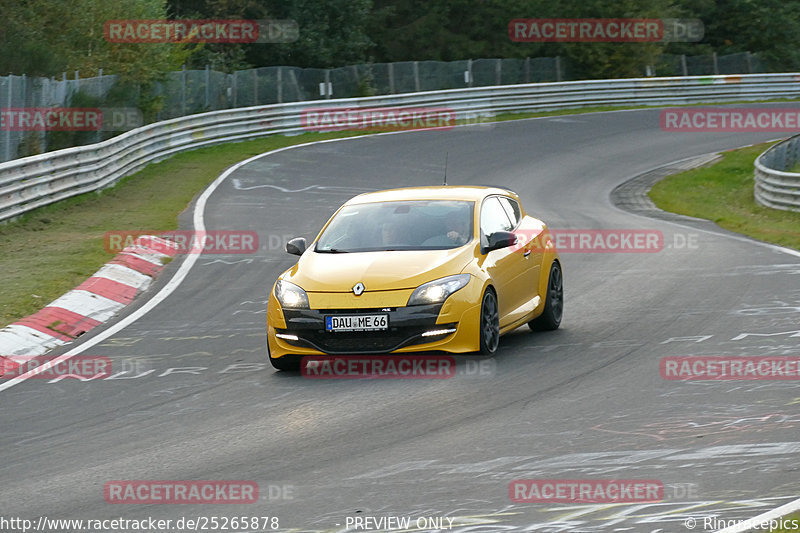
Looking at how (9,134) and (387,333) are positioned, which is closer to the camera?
(387,333)

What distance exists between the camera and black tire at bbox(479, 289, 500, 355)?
35.7ft

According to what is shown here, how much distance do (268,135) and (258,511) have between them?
33.5 m

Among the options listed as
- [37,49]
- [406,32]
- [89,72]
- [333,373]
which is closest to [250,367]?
[333,373]

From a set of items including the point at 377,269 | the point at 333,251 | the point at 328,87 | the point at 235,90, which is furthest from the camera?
the point at 328,87

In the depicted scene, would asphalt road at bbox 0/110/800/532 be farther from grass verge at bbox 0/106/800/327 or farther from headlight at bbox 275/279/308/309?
grass verge at bbox 0/106/800/327

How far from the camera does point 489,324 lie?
1105 centimetres

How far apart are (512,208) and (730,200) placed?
56.8ft

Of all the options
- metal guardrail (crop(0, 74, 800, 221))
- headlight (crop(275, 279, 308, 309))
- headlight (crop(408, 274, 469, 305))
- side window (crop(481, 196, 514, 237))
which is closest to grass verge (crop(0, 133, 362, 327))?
metal guardrail (crop(0, 74, 800, 221))

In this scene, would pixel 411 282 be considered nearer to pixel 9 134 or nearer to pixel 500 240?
pixel 500 240

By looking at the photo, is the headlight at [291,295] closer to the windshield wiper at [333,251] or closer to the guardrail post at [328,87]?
the windshield wiper at [333,251]

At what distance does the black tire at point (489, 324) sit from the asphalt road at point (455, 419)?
15 centimetres

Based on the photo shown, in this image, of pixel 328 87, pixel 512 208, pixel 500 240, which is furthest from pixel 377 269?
pixel 328 87

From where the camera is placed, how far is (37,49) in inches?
1148

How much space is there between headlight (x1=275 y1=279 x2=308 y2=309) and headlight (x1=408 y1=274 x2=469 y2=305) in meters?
0.95
